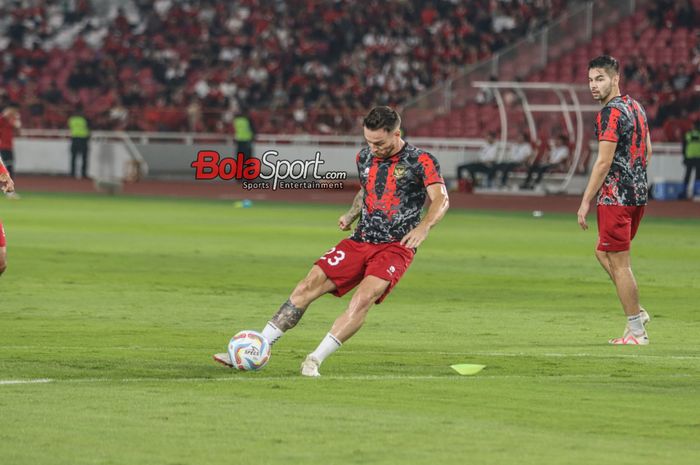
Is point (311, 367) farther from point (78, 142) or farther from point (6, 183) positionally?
point (78, 142)

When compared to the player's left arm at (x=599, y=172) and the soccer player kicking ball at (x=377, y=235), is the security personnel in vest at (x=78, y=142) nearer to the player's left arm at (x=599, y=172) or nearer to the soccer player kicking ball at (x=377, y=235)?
the player's left arm at (x=599, y=172)

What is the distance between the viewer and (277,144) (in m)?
45.9

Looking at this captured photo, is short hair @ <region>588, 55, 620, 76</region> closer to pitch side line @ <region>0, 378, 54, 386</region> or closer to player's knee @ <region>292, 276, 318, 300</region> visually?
player's knee @ <region>292, 276, 318, 300</region>

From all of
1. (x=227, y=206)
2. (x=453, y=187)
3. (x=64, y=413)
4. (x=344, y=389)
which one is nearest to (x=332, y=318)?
(x=344, y=389)

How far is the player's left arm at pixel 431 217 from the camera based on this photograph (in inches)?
407

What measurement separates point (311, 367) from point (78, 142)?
3750cm

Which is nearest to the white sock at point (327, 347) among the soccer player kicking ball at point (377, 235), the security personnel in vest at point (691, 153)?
the soccer player kicking ball at point (377, 235)

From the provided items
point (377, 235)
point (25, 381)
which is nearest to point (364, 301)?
point (377, 235)

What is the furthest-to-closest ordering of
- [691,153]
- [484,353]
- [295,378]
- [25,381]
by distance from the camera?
[691,153]
[484,353]
[295,378]
[25,381]

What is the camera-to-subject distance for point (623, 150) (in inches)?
486

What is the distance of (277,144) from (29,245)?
909 inches

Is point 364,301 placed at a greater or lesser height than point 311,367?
greater

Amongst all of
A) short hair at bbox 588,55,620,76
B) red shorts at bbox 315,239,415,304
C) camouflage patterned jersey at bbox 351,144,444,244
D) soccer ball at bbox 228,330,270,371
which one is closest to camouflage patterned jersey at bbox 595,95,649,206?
short hair at bbox 588,55,620,76

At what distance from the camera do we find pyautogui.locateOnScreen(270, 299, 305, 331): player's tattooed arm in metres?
10.5
